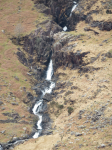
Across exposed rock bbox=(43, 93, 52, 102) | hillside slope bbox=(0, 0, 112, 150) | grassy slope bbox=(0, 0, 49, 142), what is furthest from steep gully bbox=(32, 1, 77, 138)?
grassy slope bbox=(0, 0, 49, 142)

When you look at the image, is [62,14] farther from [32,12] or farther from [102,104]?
[102,104]

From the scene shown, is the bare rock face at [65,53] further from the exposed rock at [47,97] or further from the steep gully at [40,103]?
the exposed rock at [47,97]

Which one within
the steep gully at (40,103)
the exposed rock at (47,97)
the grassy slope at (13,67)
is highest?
the grassy slope at (13,67)

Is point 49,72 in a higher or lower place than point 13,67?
lower

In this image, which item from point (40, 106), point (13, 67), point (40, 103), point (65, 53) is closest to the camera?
point (40, 106)

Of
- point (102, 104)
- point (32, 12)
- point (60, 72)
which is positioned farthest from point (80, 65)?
point (32, 12)

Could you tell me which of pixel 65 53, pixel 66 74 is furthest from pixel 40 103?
pixel 65 53

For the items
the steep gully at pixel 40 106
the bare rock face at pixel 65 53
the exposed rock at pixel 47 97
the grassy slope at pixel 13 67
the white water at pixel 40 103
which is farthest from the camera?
the bare rock face at pixel 65 53

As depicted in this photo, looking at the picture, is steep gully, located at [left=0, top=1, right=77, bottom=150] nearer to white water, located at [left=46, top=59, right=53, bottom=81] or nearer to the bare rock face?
white water, located at [left=46, top=59, right=53, bottom=81]

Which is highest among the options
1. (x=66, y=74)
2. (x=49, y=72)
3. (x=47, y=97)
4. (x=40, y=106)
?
(x=66, y=74)

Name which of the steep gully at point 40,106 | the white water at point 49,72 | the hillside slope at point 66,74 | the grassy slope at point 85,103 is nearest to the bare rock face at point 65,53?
the hillside slope at point 66,74

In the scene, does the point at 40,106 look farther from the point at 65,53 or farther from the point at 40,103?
the point at 65,53
